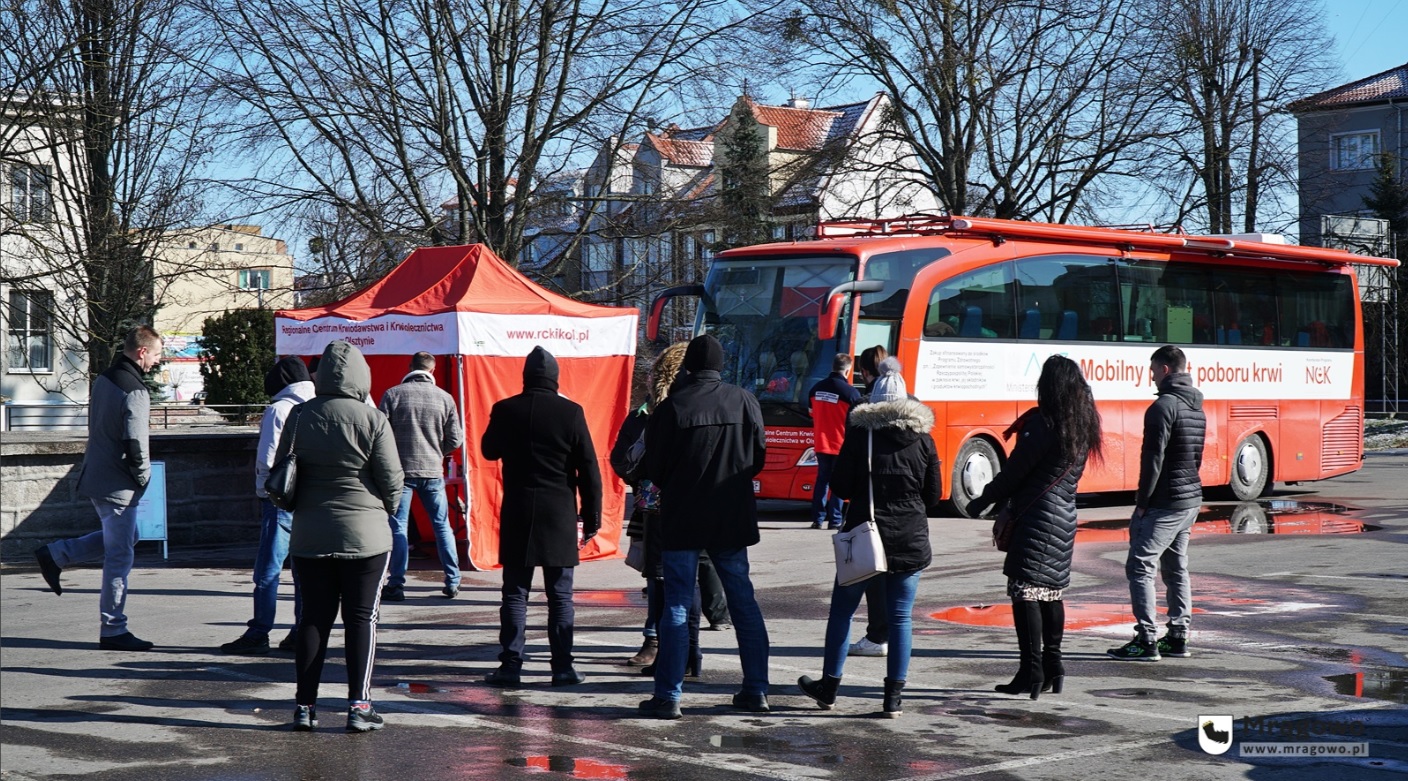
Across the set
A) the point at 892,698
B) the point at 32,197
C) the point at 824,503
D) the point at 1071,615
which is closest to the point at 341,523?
the point at 892,698

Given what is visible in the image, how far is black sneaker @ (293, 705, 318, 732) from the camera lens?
21.7 ft

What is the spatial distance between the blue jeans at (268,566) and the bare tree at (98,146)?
47.4ft

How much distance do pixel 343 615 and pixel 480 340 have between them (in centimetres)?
612

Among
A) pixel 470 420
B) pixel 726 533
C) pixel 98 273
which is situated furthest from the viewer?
pixel 98 273

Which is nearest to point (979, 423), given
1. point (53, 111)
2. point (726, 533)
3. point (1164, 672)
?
point (1164, 672)

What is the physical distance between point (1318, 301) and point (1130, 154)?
10565 mm

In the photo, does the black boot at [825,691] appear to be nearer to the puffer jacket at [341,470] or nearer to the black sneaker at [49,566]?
the puffer jacket at [341,470]

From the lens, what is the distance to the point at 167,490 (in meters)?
14.6

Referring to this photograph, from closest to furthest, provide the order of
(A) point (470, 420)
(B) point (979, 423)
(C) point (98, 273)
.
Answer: (A) point (470, 420)
(B) point (979, 423)
(C) point (98, 273)

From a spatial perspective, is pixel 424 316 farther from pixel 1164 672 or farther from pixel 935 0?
pixel 935 0

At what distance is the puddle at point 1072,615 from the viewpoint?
9875mm

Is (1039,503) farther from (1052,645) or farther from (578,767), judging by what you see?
(578,767)

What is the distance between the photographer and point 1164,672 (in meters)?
8.05

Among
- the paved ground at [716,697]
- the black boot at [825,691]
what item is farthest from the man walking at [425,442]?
the black boot at [825,691]
